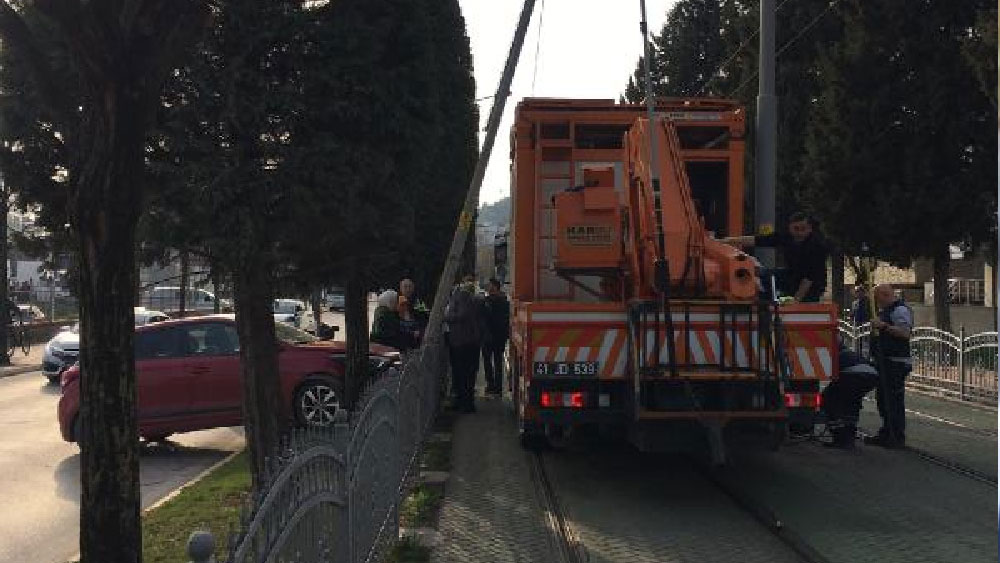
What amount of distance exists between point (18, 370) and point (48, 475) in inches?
581

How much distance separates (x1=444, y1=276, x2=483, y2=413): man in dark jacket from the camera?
13.6 m

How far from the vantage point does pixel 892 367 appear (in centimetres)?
1033

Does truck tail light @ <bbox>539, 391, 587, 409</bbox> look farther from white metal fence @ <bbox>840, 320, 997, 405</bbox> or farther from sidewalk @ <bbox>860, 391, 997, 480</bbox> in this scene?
white metal fence @ <bbox>840, 320, 997, 405</bbox>

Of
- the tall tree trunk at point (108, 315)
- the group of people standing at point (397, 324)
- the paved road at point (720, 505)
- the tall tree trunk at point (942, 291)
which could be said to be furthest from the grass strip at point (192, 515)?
the tall tree trunk at point (942, 291)

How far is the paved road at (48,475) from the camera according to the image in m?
7.91

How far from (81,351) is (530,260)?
6049 millimetres

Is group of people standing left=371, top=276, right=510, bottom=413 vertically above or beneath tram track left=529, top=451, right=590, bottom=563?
above

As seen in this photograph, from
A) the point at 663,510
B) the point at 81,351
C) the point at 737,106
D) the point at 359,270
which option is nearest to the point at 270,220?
the point at 359,270

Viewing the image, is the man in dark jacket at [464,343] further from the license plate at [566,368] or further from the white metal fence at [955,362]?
the license plate at [566,368]

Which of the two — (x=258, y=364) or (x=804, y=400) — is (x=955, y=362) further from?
(x=258, y=364)

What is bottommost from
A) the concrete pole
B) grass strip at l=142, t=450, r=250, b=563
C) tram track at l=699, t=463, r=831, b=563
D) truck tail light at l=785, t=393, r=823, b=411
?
grass strip at l=142, t=450, r=250, b=563

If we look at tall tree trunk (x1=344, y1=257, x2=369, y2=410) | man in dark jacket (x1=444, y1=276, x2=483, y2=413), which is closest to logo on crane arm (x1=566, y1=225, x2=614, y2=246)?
tall tree trunk (x1=344, y1=257, x2=369, y2=410)

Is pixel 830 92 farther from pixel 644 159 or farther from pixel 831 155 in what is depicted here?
pixel 644 159

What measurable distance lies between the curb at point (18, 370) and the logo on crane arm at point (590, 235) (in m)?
18.3
